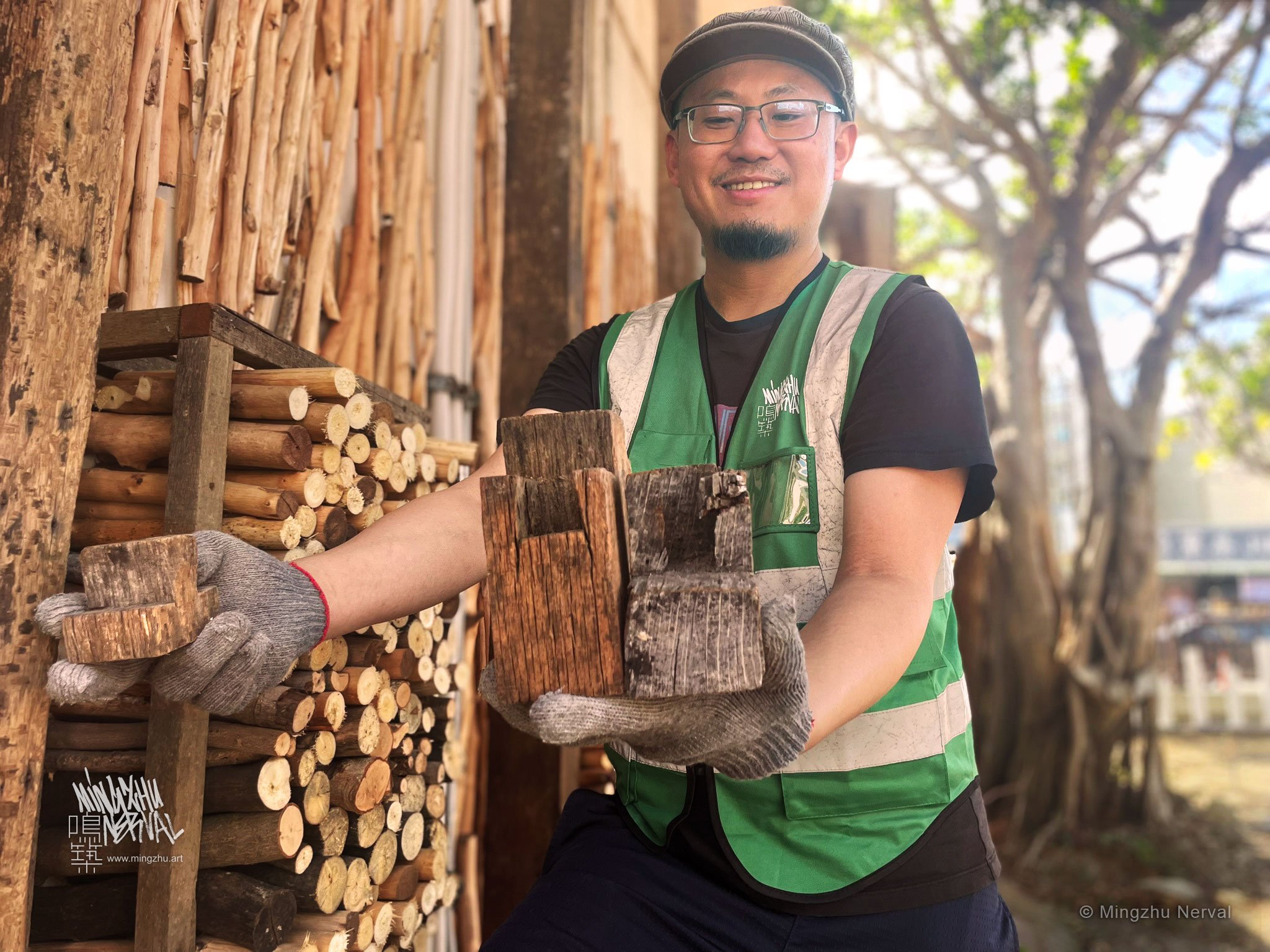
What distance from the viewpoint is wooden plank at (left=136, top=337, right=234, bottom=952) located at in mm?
1635

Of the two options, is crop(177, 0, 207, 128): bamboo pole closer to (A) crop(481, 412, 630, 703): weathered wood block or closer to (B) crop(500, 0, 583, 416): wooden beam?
(A) crop(481, 412, 630, 703): weathered wood block

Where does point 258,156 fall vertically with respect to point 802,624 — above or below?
above

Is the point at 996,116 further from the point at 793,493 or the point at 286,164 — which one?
the point at 793,493

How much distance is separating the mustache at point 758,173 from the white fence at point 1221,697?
425 inches

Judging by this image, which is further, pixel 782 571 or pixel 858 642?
pixel 782 571

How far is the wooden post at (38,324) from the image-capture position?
4.87 feet

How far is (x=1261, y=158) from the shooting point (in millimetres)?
7805

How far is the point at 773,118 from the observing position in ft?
6.97

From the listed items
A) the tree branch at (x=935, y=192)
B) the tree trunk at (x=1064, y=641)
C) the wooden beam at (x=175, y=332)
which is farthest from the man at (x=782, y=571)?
the tree branch at (x=935, y=192)

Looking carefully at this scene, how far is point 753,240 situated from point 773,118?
0.28 metres

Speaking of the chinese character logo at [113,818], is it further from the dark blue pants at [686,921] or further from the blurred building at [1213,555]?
the blurred building at [1213,555]

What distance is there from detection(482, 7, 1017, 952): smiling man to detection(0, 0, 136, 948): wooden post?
849 millimetres

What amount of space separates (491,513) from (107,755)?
40.1 inches

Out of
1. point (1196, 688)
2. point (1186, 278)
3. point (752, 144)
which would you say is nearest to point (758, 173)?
point (752, 144)
